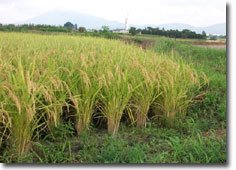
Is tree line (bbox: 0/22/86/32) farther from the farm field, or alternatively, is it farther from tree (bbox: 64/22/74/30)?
the farm field

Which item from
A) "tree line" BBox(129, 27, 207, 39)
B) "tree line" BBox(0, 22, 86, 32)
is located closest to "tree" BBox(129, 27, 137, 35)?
"tree line" BBox(129, 27, 207, 39)

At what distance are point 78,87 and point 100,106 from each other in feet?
0.60

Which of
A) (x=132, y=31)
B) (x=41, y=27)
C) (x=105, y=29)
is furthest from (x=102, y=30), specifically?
(x=41, y=27)

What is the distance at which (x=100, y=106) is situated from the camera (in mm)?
2771

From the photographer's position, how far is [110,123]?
109 inches

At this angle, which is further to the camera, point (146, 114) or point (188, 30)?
point (146, 114)

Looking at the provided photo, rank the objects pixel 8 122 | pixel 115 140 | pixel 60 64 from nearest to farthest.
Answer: pixel 8 122, pixel 115 140, pixel 60 64

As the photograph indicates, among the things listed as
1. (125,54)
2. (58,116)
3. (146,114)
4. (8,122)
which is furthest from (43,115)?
(125,54)

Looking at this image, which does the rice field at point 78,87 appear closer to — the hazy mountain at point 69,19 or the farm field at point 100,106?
the farm field at point 100,106

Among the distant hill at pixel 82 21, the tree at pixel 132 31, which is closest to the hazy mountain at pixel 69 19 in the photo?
the distant hill at pixel 82 21

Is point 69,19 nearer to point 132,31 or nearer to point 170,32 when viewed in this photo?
point 132,31

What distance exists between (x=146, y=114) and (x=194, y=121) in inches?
13.5

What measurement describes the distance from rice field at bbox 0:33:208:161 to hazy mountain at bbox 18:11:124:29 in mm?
219
